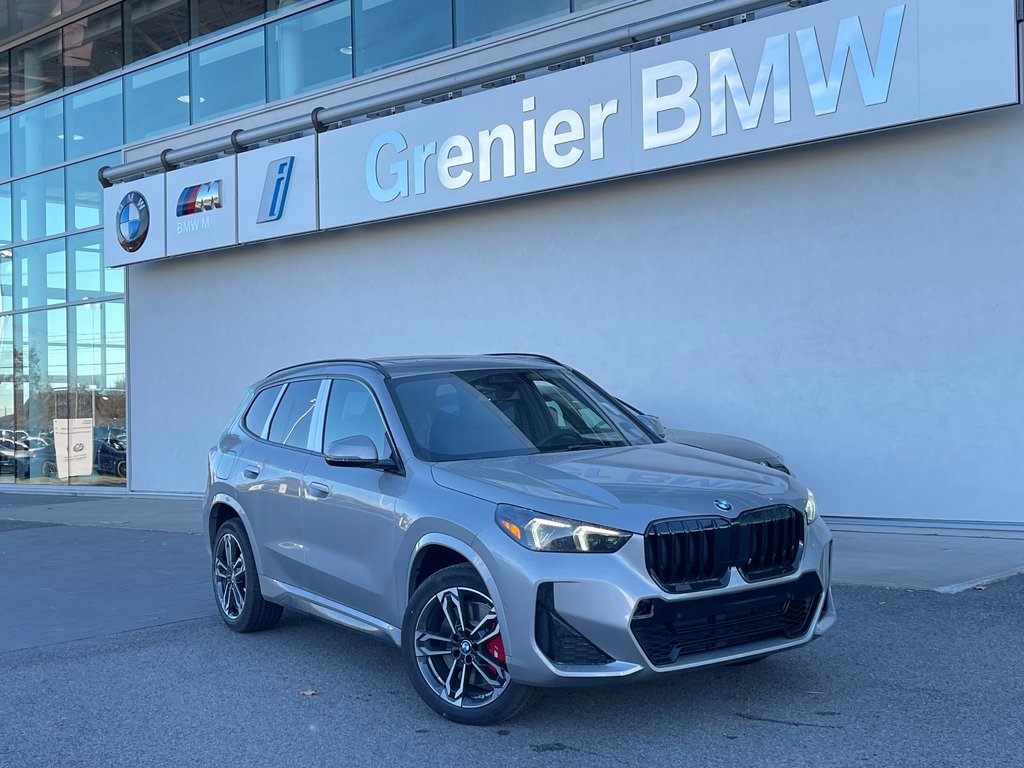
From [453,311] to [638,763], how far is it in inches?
438

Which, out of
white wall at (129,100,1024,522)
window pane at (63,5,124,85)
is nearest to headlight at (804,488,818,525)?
white wall at (129,100,1024,522)

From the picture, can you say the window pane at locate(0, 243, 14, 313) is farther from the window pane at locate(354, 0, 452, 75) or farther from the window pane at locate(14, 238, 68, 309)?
A: the window pane at locate(354, 0, 452, 75)

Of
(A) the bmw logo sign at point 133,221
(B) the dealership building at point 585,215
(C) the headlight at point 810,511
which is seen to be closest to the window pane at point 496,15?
(B) the dealership building at point 585,215

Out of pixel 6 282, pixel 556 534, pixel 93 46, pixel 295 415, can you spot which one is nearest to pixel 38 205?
pixel 6 282

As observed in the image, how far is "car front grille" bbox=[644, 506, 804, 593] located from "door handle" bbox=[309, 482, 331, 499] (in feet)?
7.38

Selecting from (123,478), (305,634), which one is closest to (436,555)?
(305,634)

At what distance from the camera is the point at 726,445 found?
33.7 feet

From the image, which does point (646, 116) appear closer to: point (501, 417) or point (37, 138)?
point (501, 417)

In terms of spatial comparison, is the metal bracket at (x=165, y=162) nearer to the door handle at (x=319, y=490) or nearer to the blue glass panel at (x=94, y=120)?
the blue glass panel at (x=94, y=120)

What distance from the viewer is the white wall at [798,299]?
10812 mm

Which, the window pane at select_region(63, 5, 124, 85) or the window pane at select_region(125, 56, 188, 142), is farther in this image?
the window pane at select_region(63, 5, 124, 85)

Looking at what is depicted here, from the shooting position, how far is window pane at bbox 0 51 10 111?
24.4m

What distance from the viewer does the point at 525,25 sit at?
14.9 m

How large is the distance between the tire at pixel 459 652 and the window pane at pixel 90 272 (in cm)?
1721
